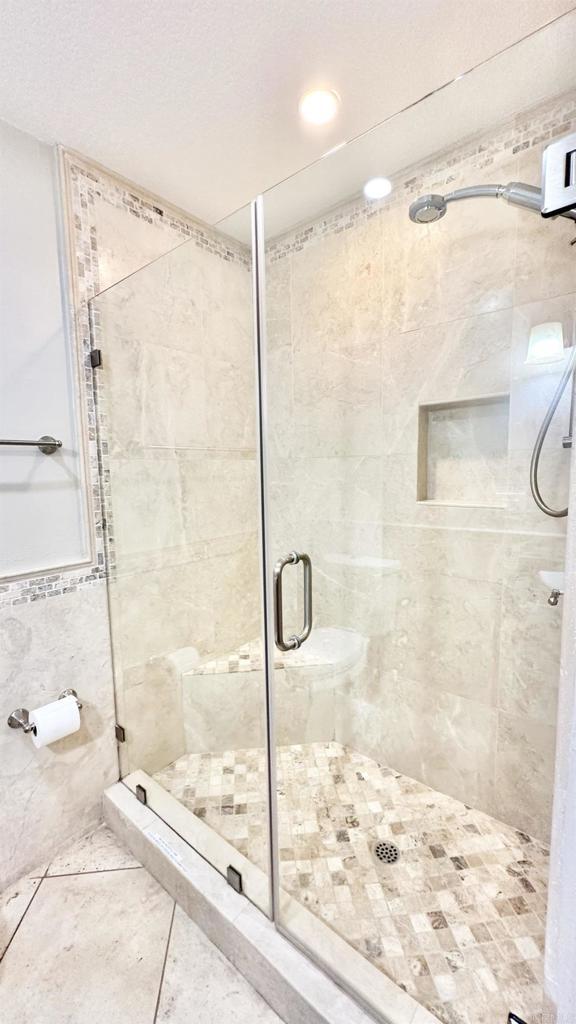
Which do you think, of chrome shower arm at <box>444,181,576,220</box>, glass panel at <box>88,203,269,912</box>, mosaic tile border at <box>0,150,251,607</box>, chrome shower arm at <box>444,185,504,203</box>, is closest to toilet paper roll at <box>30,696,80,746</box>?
glass panel at <box>88,203,269,912</box>

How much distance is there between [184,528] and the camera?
1.74 meters

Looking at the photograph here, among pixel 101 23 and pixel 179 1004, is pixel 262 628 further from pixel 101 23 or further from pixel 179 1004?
pixel 101 23

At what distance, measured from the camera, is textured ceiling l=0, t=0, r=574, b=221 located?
99cm

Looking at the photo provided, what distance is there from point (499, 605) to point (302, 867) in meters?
1.02

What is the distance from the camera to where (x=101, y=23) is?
1.00 meters

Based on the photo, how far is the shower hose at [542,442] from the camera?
1.21 m

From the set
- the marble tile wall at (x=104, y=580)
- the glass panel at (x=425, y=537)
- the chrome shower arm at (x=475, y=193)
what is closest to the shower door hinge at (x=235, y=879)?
the glass panel at (x=425, y=537)

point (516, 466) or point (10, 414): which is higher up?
point (10, 414)

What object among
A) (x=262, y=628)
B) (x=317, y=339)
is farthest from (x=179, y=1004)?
(x=317, y=339)

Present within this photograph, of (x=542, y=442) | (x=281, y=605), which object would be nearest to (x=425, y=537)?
(x=542, y=442)

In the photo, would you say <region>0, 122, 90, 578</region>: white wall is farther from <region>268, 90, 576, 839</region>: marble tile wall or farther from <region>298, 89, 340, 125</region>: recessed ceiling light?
<region>298, 89, 340, 125</region>: recessed ceiling light

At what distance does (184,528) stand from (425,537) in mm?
974

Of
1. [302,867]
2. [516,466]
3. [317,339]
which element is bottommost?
[302,867]

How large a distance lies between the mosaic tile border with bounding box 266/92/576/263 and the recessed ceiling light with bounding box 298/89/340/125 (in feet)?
1.01
